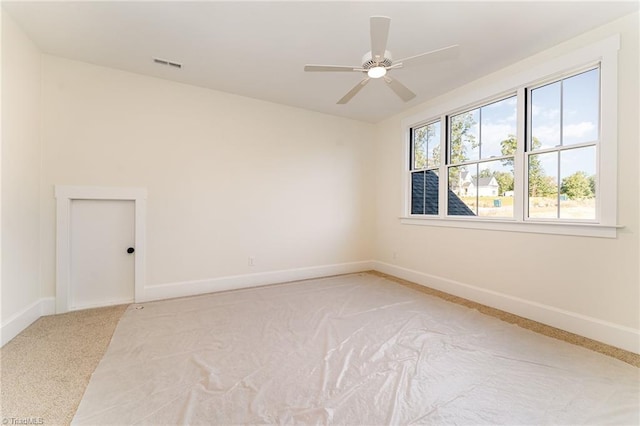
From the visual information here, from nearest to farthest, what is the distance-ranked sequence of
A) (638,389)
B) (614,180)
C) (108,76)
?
(638,389)
(614,180)
(108,76)

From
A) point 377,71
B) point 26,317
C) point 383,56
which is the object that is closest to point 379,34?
point 383,56

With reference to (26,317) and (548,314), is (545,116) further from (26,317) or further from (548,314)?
(26,317)

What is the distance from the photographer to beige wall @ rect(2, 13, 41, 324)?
242 cm

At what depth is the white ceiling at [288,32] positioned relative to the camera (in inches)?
90.4

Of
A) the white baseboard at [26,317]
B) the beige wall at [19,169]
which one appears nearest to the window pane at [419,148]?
the beige wall at [19,169]

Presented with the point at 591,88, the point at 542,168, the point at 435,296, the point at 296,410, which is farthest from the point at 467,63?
the point at 296,410

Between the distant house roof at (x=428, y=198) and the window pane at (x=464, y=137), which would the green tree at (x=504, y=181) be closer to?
the window pane at (x=464, y=137)

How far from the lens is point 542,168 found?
118 inches

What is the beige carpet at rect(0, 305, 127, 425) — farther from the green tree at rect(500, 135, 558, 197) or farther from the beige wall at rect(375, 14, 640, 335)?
the green tree at rect(500, 135, 558, 197)

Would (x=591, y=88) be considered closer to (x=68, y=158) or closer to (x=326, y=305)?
(x=326, y=305)

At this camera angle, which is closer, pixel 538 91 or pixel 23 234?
pixel 23 234

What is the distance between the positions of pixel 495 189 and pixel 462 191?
48 cm

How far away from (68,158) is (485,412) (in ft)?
15.4

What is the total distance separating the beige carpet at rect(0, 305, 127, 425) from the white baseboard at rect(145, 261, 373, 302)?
57 centimetres
